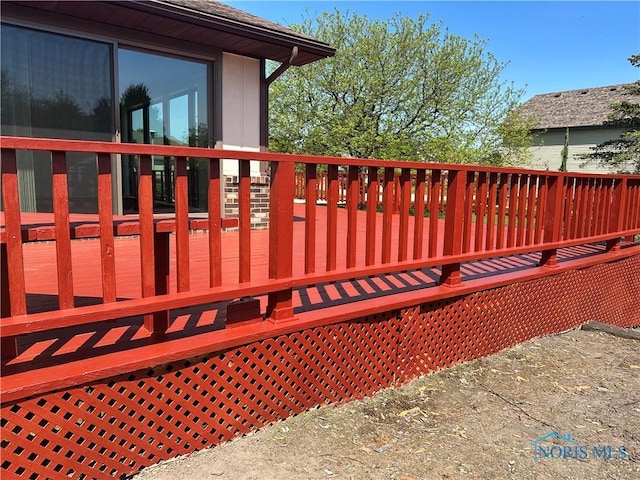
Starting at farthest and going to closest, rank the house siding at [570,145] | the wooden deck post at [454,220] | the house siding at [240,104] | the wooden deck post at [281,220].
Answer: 1. the house siding at [570,145]
2. the house siding at [240,104]
3. the wooden deck post at [454,220]
4. the wooden deck post at [281,220]

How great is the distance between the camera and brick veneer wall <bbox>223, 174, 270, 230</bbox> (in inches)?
242

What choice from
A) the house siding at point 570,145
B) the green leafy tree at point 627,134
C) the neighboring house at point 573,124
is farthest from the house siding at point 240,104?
the neighboring house at point 573,124

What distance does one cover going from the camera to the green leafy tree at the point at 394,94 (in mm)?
15383

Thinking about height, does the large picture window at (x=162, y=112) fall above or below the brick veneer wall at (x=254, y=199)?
above

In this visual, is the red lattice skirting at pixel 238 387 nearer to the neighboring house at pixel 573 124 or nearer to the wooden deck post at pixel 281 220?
the wooden deck post at pixel 281 220

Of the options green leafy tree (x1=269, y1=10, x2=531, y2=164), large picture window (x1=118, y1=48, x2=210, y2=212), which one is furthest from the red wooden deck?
green leafy tree (x1=269, y1=10, x2=531, y2=164)

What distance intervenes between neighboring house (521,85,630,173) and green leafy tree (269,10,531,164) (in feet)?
27.7

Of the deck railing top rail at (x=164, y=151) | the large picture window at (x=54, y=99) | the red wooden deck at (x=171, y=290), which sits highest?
the large picture window at (x=54, y=99)

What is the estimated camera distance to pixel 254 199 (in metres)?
6.34

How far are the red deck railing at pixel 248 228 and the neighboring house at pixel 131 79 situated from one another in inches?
97.2

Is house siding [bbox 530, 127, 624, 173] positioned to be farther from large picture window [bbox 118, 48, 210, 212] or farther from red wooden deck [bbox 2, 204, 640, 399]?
red wooden deck [bbox 2, 204, 640, 399]

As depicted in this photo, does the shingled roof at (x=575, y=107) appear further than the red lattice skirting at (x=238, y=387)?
Yes

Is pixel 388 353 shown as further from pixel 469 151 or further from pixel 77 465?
pixel 469 151

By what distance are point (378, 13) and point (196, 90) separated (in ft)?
38.5
